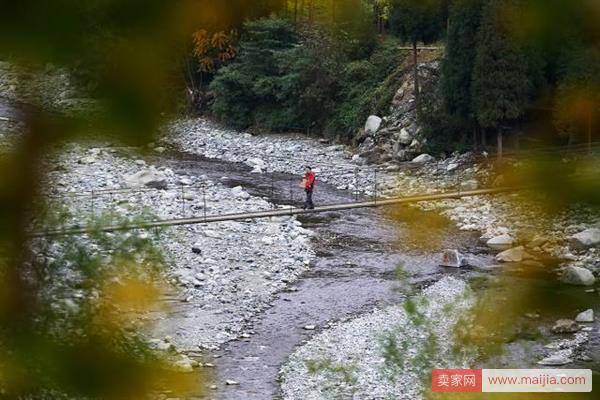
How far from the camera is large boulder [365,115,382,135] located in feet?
66.2

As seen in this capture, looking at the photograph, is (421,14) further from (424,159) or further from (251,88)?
(251,88)

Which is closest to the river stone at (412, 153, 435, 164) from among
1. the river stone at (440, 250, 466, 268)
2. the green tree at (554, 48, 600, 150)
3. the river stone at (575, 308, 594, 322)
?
the river stone at (440, 250, 466, 268)

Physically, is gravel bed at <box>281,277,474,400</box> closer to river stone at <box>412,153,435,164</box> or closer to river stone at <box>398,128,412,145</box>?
river stone at <box>412,153,435,164</box>

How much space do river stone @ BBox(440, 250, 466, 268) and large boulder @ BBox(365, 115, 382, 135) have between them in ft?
30.9

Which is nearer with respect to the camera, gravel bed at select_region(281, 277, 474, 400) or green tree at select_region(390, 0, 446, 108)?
green tree at select_region(390, 0, 446, 108)

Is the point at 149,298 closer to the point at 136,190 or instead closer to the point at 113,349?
the point at 113,349

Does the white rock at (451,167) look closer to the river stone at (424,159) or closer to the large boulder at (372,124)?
the river stone at (424,159)

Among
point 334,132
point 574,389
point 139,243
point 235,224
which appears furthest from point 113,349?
point 334,132

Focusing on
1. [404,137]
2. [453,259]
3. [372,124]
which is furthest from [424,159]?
[453,259]

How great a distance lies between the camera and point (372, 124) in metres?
20.3

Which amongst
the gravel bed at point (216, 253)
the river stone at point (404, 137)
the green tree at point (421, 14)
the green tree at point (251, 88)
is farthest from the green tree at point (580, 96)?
the green tree at point (251, 88)

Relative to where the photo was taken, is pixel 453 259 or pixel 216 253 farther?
pixel 216 253

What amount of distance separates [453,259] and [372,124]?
9.84 m

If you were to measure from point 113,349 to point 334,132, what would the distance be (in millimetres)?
20432
